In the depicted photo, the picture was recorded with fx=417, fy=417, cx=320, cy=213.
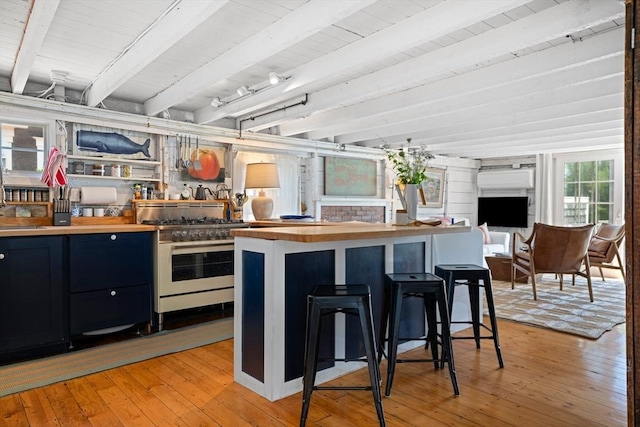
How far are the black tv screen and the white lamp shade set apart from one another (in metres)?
5.64

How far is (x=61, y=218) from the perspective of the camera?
3750mm

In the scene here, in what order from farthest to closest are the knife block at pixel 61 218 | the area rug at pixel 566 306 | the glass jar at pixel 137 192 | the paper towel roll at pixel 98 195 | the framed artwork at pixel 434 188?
the framed artwork at pixel 434 188 → the glass jar at pixel 137 192 → the paper towel roll at pixel 98 195 → the area rug at pixel 566 306 → the knife block at pixel 61 218

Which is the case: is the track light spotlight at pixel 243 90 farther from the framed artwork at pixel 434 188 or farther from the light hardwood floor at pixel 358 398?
the framed artwork at pixel 434 188

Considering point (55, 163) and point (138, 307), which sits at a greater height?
point (55, 163)

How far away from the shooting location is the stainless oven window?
3910mm

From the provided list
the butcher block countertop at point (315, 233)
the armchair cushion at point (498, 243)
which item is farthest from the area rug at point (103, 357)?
the armchair cushion at point (498, 243)

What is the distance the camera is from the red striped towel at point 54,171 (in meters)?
3.74

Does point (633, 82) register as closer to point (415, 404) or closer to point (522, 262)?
point (415, 404)

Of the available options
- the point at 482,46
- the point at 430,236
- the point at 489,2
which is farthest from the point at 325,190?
the point at 489,2

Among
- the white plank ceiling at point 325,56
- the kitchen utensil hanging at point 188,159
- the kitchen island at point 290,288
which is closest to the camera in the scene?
the kitchen island at point 290,288

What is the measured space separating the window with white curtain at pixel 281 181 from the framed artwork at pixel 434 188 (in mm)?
3190

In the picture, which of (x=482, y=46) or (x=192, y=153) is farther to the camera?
(x=192, y=153)

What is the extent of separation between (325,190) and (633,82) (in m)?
5.09

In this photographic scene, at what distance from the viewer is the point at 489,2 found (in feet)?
7.39
